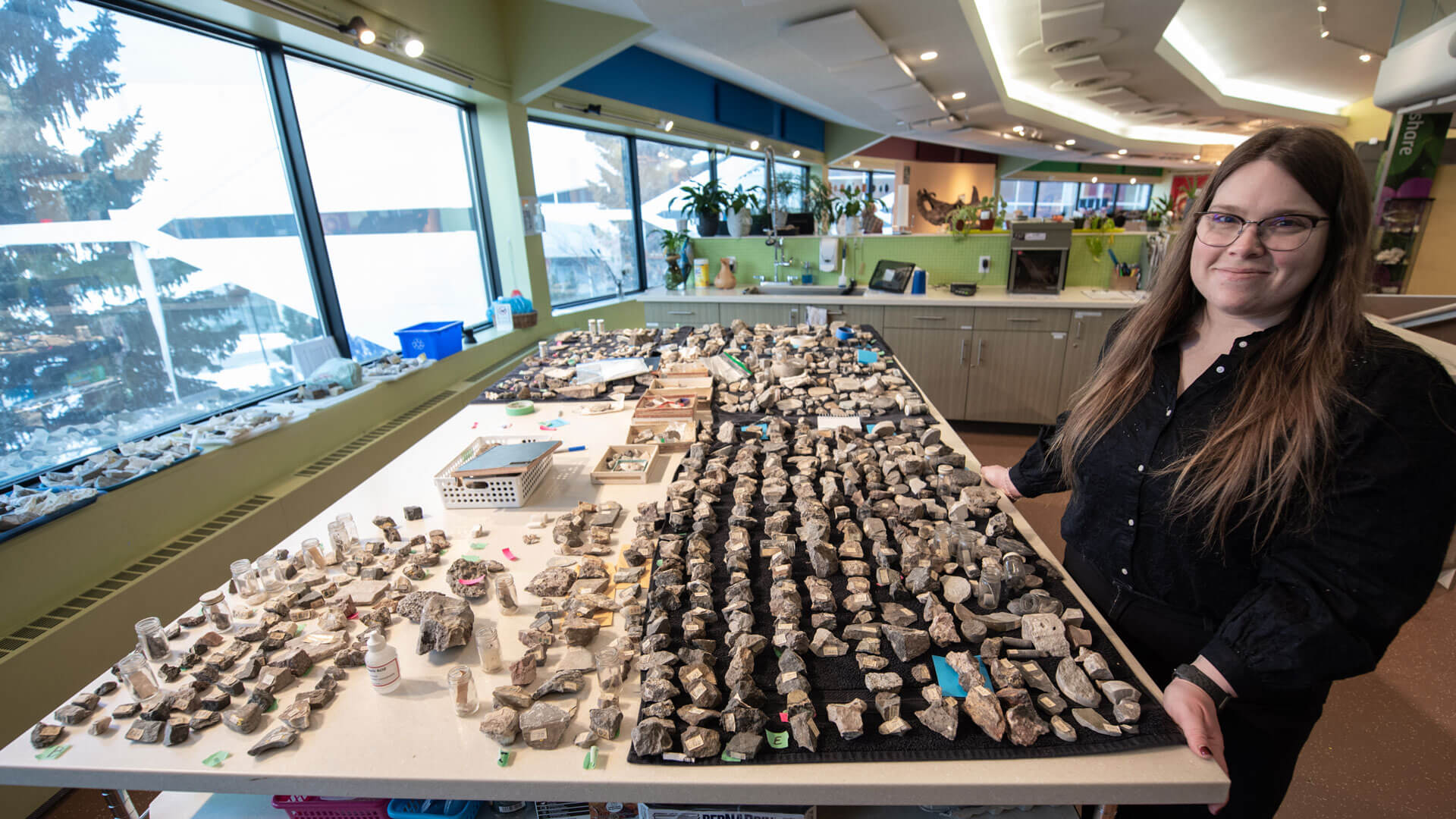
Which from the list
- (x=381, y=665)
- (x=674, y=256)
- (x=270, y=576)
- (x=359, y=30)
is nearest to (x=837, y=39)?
(x=674, y=256)

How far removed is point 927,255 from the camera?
4621 millimetres

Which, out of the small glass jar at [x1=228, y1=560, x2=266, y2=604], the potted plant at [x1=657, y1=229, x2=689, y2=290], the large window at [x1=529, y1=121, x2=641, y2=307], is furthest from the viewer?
the large window at [x1=529, y1=121, x2=641, y2=307]

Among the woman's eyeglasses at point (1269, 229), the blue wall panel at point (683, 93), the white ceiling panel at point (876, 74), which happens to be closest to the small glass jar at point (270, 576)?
the woman's eyeglasses at point (1269, 229)

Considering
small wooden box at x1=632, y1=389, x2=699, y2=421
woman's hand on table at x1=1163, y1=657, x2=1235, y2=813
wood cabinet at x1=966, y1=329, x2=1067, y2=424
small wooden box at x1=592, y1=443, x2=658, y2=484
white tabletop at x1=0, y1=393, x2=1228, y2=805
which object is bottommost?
wood cabinet at x1=966, y1=329, x2=1067, y2=424

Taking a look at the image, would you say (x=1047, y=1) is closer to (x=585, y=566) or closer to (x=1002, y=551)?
(x=1002, y=551)

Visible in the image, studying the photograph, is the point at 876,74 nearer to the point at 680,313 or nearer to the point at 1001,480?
the point at 680,313

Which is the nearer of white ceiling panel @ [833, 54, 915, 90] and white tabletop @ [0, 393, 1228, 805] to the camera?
white tabletop @ [0, 393, 1228, 805]

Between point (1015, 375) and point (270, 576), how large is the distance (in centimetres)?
403

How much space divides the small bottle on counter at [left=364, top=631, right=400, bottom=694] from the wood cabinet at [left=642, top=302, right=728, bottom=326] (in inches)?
151

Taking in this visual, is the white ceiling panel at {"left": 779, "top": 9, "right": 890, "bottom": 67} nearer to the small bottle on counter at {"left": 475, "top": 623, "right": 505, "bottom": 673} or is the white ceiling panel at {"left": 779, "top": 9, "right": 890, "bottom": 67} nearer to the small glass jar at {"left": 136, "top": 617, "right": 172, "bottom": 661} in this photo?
the small bottle on counter at {"left": 475, "top": 623, "right": 505, "bottom": 673}

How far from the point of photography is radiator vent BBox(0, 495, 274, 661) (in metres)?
1.65

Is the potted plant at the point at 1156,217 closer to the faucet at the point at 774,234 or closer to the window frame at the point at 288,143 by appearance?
the faucet at the point at 774,234

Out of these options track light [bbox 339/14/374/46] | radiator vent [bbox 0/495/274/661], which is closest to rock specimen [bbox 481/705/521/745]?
radiator vent [bbox 0/495/274/661]

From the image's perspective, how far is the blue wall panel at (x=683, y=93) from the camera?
521cm
